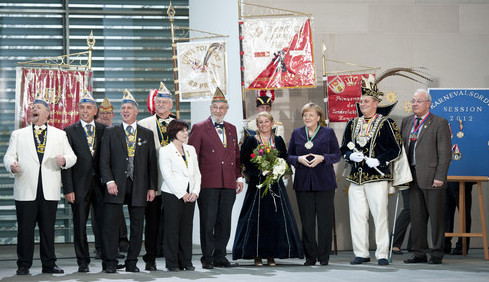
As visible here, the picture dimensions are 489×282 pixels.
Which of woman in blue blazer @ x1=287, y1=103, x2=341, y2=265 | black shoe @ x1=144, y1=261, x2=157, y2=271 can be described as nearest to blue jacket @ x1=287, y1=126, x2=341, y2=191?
woman in blue blazer @ x1=287, y1=103, x2=341, y2=265

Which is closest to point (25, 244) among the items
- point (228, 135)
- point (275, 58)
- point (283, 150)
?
point (228, 135)

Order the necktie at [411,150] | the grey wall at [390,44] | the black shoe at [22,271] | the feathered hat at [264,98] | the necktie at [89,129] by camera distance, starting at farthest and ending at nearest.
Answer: the grey wall at [390,44], the feathered hat at [264,98], the necktie at [411,150], the necktie at [89,129], the black shoe at [22,271]

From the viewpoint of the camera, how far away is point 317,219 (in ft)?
22.3

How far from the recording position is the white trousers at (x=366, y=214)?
269 inches

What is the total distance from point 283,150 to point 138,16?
170 inches

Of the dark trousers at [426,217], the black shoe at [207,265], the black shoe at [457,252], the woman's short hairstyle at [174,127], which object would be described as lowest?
the black shoe at [457,252]

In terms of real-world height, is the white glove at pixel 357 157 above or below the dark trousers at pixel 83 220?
above

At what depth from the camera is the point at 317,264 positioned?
6.90 metres

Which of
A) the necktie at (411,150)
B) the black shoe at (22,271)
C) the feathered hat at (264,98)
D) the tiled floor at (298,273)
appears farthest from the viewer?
the feathered hat at (264,98)

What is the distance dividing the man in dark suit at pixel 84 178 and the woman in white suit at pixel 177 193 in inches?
23.7

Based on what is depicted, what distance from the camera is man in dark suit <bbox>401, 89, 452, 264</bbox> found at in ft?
23.0

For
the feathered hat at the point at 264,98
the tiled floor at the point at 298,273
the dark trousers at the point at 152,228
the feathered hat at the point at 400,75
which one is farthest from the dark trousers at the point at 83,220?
the feathered hat at the point at 400,75

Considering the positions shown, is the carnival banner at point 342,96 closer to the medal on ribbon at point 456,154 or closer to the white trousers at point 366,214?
the medal on ribbon at point 456,154

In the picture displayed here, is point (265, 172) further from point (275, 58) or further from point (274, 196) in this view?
point (275, 58)
